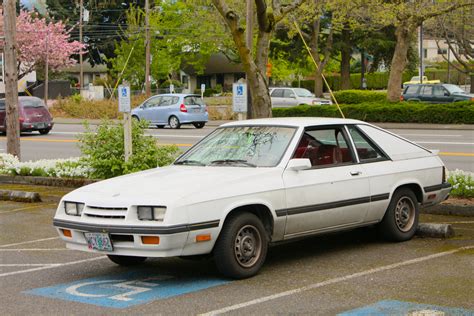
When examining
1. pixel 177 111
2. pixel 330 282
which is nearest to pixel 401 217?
pixel 330 282

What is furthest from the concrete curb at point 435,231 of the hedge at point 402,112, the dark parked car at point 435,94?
the dark parked car at point 435,94

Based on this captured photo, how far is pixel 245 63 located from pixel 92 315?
29.0 feet

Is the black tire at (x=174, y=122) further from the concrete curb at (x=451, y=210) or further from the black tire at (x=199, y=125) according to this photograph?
the concrete curb at (x=451, y=210)

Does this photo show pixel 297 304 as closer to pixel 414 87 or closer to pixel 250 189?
pixel 250 189

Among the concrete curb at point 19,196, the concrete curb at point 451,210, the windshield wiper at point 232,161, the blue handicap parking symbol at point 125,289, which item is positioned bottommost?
the concrete curb at point 19,196

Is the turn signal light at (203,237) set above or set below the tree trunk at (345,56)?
below

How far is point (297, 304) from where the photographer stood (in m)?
6.72

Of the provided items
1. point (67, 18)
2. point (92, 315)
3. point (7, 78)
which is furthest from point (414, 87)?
point (67, 18)

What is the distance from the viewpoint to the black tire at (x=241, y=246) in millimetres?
7477

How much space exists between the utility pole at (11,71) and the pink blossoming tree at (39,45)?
45995mm

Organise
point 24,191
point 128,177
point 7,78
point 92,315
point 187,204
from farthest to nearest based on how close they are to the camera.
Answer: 1. point 7,78
2. point 24,191
3. point 128,177
4. point 187,204
5. point 92,315

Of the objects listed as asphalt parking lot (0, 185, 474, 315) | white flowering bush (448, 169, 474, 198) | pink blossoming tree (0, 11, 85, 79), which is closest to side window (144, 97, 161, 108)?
white flowering bush (448, 169, 474, 198)

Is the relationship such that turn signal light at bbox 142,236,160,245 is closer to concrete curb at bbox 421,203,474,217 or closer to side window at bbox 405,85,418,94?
concrete curb at bbox 421,203,474,217

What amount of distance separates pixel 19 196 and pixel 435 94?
30257mm
